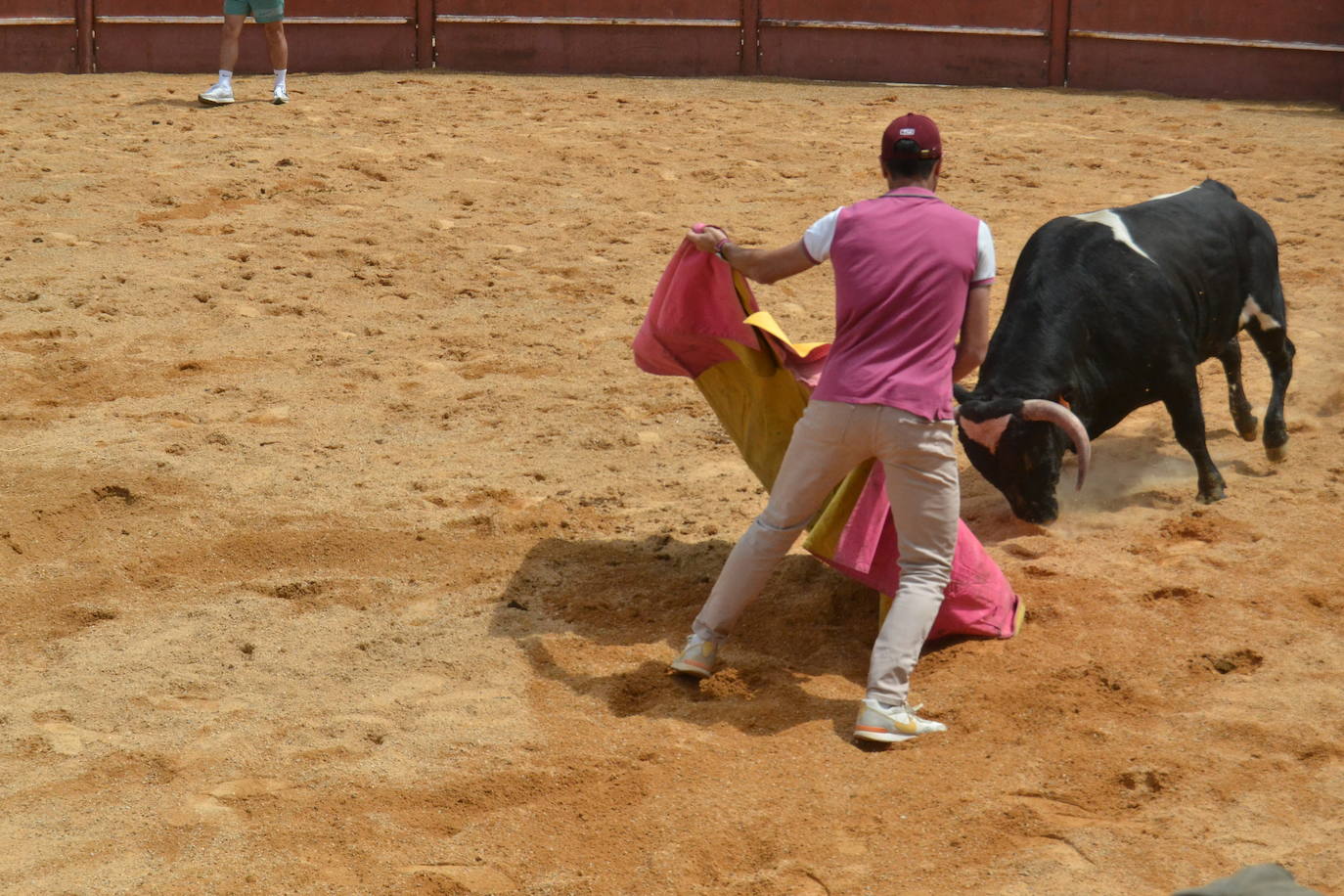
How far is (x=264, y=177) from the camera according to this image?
1012cm

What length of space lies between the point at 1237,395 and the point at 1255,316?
36cm

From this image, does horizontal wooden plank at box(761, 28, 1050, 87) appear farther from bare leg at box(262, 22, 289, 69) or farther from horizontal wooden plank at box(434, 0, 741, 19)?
bare leg at box(262, 22, 289, 69)

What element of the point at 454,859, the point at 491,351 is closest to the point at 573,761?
the point at 454,859

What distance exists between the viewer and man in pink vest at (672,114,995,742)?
13.9 feet

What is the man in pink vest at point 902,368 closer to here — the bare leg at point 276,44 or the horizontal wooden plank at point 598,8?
the bare leg at point 276,44

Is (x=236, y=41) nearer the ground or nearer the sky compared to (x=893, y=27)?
nearer the ground

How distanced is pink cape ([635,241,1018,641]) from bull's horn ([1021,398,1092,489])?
1.56ft

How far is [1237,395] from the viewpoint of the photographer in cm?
704

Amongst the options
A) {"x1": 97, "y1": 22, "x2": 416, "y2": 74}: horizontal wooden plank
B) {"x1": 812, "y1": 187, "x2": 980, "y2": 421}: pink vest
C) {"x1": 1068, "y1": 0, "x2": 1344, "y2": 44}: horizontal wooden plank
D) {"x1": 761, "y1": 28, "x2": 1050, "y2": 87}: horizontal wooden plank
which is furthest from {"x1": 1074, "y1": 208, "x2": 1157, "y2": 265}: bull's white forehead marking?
{"x1": 97, "y1": 22, "x2": 416, "y2": 74}: horizontal wooden plank

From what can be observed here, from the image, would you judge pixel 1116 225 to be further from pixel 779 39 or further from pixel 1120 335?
pixel 779 39

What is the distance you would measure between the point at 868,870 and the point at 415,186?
23.9ft

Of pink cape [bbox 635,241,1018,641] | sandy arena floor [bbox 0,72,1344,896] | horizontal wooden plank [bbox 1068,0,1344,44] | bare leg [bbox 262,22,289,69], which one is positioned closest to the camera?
sandy arena floor [bbox 0,72,1344,896]

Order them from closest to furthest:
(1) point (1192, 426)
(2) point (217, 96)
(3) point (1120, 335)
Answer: (3) point (1120, 335) < (1) point (1192, 426) < (2) point (217, 96)

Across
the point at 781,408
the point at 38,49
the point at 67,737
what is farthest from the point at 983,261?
the point at 38,49
